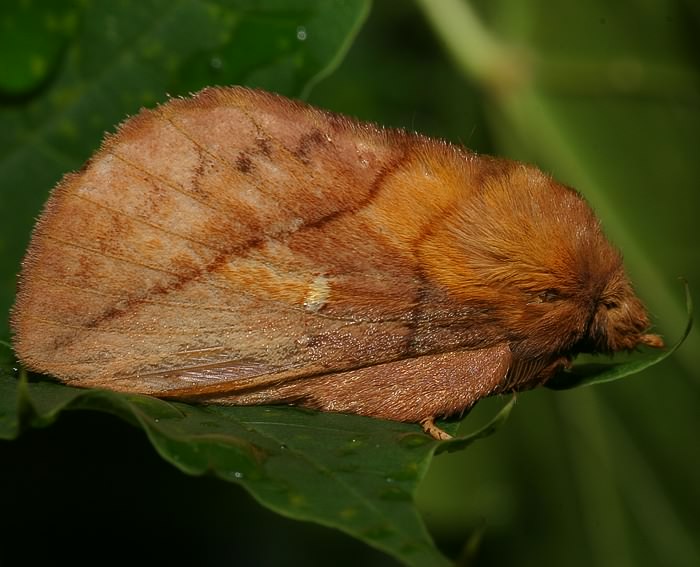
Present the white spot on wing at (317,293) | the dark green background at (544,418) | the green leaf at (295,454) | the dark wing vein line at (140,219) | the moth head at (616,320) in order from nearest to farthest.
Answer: the green leaf at (295,454)
the dark wing vein line at (140,219)
the white spot on wing at (317,293)
the moth head at (616,320)
the dark green background at (544,418)

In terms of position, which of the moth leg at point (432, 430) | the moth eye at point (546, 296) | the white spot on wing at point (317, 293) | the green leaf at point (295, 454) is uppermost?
the moth eye at point (546, 296)

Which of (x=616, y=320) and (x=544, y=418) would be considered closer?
(x=616, y=320)

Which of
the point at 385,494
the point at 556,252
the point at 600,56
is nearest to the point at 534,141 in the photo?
the point at 600,56

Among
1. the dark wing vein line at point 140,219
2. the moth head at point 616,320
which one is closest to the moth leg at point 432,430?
the moth head at point 616,320

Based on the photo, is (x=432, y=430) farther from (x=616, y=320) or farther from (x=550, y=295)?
(x=616, y=320)

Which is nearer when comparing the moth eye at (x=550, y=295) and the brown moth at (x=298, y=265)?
the brown moth at (x=298, y=265)

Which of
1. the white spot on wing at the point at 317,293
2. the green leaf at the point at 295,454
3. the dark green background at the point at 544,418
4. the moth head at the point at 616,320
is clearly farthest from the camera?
the dark green background at the point at 544,418

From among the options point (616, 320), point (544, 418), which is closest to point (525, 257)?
point (616, 320)

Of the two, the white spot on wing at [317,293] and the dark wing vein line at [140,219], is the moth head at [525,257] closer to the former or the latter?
the white spot on wing at [317,293]

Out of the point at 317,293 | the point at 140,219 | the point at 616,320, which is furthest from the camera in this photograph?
the point at 616,320
